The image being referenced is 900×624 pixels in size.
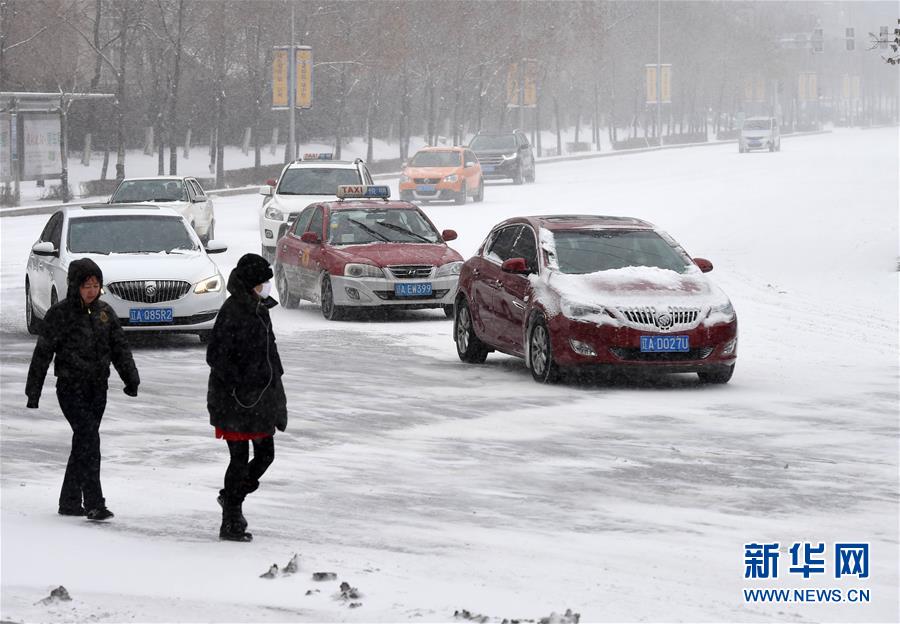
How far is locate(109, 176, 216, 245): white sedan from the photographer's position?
32.5 metres

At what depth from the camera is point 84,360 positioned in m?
8.45

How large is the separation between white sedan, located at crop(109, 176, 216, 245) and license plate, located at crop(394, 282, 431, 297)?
1300 cm

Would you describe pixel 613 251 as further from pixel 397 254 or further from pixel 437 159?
pixel 437 159

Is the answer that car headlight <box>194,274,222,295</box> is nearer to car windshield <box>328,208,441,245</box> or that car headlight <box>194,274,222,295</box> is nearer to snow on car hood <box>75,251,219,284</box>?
snow on car hood <box>75,251,219,284</box>

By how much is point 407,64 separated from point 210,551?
70.5m

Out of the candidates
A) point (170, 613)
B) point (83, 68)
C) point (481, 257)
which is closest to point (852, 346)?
point (481, 257)

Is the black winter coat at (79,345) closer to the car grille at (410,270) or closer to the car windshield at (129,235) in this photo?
the car windshield at (129,235)

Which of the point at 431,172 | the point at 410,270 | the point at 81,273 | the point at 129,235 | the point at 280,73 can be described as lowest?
the point at 410,270

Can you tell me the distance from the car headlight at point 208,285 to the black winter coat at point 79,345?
872 centimetres

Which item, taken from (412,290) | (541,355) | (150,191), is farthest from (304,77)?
(541,355)

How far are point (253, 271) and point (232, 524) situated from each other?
4.05ft

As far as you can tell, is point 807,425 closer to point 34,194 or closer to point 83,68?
point 34,194

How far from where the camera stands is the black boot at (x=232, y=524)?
26.3 feet

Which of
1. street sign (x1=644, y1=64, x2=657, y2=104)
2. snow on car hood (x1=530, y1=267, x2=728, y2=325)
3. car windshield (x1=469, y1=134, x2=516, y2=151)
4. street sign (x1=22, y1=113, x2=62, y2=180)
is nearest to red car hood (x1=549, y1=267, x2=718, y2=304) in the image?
snow on car hood (x1=530, y1=267, x2=728, y2=325)
